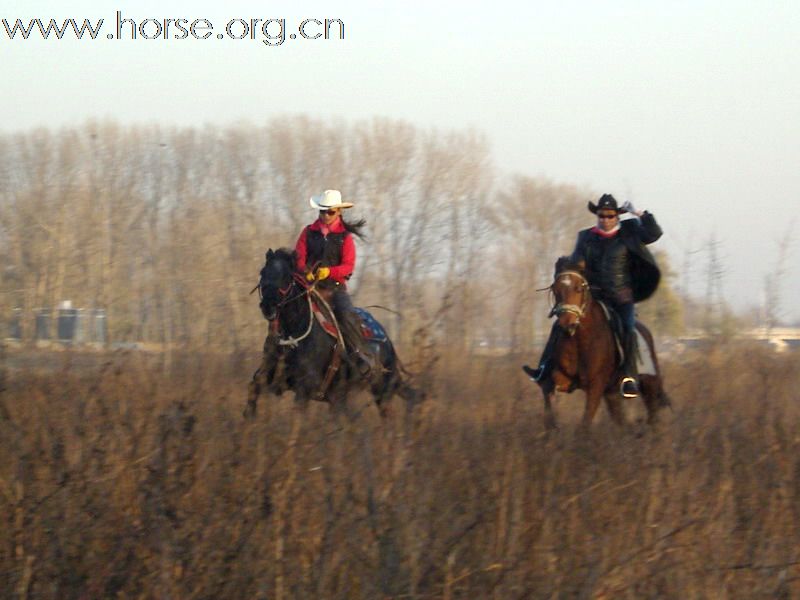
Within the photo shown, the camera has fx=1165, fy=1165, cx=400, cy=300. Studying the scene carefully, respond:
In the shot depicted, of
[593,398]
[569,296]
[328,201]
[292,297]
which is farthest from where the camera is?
[328,201]

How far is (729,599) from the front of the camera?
5406mm

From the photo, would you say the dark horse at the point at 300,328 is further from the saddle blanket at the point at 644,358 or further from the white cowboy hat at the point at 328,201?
the saddle blanket at the point at 644,358

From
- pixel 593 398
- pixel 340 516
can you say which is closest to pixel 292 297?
pixel 593 398

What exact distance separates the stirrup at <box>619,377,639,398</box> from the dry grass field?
4.23 metres

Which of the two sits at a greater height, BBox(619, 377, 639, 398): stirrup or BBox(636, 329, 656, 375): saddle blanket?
BBox(636, 329, 656, 375): saddle blanket

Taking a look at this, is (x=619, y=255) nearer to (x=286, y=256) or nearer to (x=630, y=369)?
(x=630, y=369)

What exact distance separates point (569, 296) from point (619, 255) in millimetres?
1058

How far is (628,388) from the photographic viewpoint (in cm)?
1126

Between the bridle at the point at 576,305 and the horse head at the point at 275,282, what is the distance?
2.51 metres

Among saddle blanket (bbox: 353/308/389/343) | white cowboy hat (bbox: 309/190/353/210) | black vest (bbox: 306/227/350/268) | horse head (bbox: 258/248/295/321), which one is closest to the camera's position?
horse head (bbox: 258/248/295/321)

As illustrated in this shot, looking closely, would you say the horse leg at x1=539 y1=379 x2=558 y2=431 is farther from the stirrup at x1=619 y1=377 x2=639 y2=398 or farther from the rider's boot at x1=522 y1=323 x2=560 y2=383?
the stirrup at x1=619 y1=377 x2=639 y2=398

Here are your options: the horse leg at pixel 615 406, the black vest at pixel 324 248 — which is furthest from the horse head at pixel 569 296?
the black vest at pixel 324 248

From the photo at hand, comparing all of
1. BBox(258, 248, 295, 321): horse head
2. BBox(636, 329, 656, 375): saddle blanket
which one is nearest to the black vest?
BBox(258, 248, 295, 321): horse head

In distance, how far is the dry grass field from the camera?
5125 millimetres
